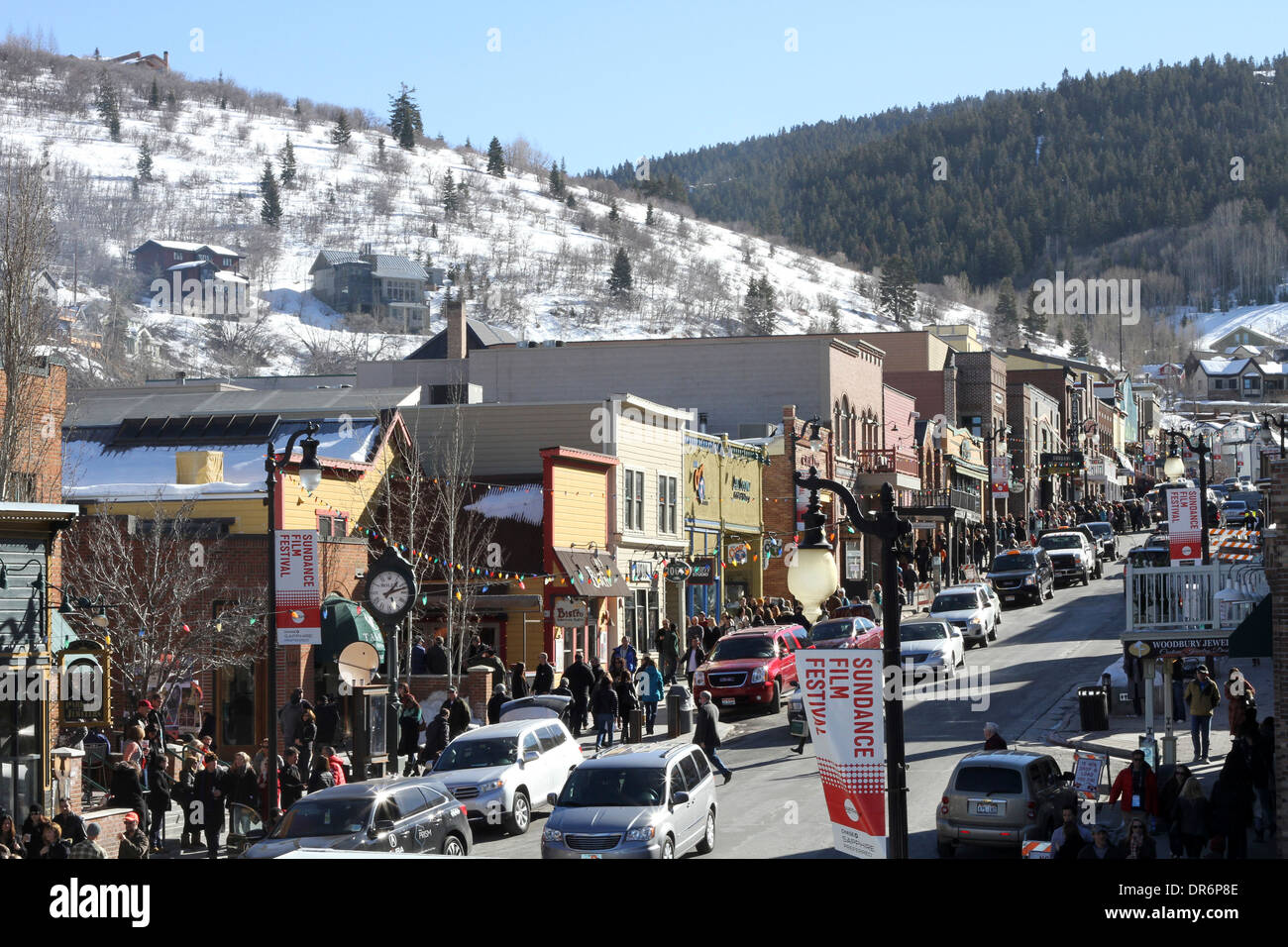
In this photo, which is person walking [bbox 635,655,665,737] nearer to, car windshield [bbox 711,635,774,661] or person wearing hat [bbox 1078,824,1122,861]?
car windshield [bbox 711,635,774,661]

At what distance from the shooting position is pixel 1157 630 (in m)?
26.3

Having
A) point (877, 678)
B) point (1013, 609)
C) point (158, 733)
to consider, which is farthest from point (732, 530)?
point (877, 678)

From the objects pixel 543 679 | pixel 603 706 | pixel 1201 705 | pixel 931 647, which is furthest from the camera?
pixel 931 647

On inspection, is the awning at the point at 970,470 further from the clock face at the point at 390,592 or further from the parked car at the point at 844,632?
the clock face at the point at 390,592

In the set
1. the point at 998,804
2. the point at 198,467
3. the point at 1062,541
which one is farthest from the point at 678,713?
the point at 1062,541

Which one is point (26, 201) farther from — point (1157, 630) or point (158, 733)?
point (1157, 630)

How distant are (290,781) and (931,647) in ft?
56.3

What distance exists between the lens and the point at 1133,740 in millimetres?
27891

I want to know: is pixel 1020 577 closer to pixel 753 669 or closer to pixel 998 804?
pixel 753 669

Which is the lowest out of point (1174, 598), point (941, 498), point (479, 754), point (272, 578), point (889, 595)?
point (479, 754)

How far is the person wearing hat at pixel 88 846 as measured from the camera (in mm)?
16233

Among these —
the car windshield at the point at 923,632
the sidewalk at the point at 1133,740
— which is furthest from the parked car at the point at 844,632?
the sidewalk at the point at 1133,740
